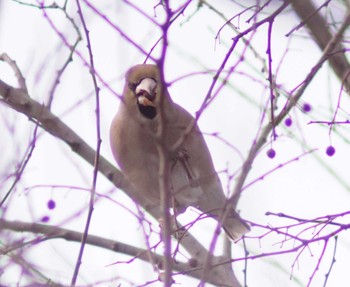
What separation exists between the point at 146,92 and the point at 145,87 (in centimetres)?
4

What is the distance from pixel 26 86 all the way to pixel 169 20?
6.87 ft

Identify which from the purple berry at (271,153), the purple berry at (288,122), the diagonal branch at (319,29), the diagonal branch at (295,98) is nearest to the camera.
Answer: the diagonal branch at (295,98)

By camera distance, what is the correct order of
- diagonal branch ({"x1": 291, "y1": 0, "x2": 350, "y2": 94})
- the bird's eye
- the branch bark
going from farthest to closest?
the bird's eye
the branch bark
diagonal branch ({"x1": 291, "y1": 0, "x2": 350, "y2": 94})

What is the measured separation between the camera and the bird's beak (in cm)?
404

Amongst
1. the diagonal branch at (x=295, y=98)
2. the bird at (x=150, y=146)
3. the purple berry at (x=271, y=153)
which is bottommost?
the diagonal branch at (x=295, y=98)

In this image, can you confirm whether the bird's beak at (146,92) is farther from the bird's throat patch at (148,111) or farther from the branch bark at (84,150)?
the branch bark at (84,150)

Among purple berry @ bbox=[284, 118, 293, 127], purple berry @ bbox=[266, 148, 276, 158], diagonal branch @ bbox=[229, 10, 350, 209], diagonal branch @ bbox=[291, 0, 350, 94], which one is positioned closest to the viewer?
diagonal branch @ bbox=[229, 10, 350, 209]

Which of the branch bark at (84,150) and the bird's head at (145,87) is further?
the bird's head at (145,87)

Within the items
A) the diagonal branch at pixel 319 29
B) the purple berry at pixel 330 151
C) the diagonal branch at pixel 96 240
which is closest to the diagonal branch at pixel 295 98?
the diagonal branch at pixel 319 29

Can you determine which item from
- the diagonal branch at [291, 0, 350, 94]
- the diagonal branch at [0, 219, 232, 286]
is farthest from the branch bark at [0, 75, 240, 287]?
the diagonal branch at [291, 0, 350, 94]

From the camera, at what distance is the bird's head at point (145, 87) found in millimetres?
4051

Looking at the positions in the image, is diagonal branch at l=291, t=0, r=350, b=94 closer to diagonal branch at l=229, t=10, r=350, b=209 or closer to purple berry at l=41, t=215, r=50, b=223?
diagonal branch at l=229, t=10, r=350, b=209

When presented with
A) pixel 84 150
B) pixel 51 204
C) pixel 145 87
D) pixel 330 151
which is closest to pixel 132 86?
pixel 145 87

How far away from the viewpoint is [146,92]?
4078 mm
